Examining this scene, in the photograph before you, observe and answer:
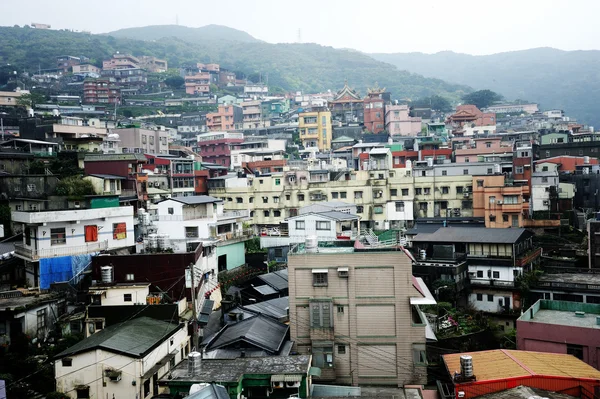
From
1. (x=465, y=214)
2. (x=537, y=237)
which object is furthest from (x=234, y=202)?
(x=537, y=237)

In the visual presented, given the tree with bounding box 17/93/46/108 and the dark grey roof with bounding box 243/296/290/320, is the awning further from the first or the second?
the tree with bounding box 17/93/46/108

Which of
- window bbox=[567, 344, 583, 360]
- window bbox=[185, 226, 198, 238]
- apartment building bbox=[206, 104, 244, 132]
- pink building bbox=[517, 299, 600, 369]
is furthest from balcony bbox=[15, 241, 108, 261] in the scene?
apartment building bbox=[206, 104, 244, 132]

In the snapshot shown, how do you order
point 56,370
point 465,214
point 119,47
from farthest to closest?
point 119,47 < point 465,214 < point 56,370

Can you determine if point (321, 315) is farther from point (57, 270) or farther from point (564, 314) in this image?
point (57, 270)

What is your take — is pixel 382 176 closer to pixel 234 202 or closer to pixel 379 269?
pixel 234 202

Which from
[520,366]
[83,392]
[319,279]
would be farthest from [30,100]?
[520,366]

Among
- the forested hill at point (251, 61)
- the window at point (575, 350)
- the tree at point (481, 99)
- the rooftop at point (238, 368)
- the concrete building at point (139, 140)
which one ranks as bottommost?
the window at point (575, 350)

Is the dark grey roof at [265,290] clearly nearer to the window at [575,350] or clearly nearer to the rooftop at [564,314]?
the rooftop at [564,314]

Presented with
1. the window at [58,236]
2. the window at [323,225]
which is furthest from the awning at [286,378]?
the window at [323,225]
